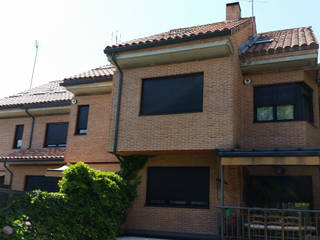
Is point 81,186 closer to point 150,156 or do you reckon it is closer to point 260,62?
point 150,156

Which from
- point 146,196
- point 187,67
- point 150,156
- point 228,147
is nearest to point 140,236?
point 146,196

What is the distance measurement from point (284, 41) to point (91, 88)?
7.78 m

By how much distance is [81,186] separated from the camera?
9664mm

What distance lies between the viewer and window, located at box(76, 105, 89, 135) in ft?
49.0

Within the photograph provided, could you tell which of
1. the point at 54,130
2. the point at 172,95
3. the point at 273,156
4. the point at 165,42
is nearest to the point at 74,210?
the point at 172,95

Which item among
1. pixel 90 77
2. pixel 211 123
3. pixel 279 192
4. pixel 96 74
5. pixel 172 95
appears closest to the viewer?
pixel 211 123

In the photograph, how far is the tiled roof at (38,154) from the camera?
50.4ft

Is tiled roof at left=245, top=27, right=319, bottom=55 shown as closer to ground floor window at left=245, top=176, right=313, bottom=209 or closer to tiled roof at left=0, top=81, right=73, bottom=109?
ground floor window at left=245, top=176, right=313, bottom=209

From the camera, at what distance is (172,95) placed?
1211cm

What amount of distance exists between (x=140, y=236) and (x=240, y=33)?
26.7 feet

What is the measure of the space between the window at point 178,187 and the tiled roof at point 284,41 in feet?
15.2

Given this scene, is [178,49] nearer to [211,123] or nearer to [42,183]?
[211,123]

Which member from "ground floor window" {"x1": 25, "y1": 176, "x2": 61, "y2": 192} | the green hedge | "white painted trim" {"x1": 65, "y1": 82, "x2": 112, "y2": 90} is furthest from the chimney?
"ground floor window" {"x1": 25, "y1": 176, "x2": 61, "y2": 192}

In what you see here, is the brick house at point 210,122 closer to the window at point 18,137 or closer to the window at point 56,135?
the window at point 56,135
